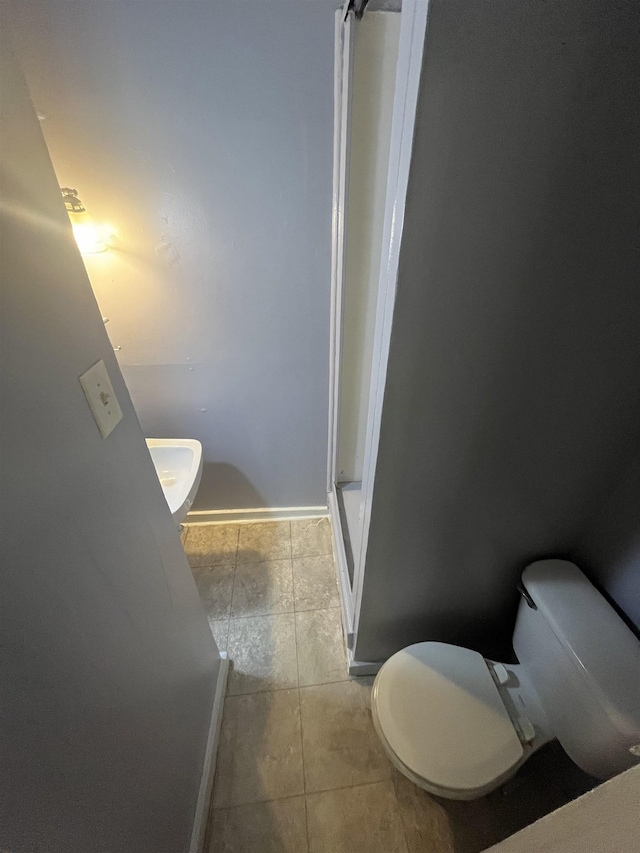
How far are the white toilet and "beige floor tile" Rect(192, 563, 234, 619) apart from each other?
797 millimetres

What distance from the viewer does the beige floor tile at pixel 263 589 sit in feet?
4.85

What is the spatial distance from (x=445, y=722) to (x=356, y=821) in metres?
0.42

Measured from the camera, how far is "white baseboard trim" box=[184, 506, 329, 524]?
1.81 metres

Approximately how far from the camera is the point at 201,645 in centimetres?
106

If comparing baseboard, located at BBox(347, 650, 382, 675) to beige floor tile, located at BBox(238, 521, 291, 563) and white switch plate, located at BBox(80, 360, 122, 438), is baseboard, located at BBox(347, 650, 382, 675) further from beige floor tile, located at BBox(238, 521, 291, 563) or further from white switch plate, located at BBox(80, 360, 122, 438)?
white switch plate, located at BBox(80, 360, 122, 438)

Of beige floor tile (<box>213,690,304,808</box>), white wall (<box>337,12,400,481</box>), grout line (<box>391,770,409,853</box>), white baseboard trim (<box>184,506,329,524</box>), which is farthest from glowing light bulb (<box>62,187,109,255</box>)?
grout line (<box>391,770,409,853</box>)

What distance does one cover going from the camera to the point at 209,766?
3.38 ft

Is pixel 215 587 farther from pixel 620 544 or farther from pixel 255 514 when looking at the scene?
pixel 620 544

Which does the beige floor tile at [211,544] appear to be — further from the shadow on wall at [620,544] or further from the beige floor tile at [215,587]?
the shadow on wall at [620,544]

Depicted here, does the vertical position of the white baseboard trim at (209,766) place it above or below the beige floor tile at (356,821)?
above

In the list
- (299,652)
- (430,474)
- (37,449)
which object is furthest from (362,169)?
(299,652)

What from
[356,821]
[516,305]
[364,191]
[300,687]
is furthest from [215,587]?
[364,191]

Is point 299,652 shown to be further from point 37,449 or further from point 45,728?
point 37,449

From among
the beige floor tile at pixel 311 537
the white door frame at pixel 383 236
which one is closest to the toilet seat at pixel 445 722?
the white door frame at pixel 383 236
